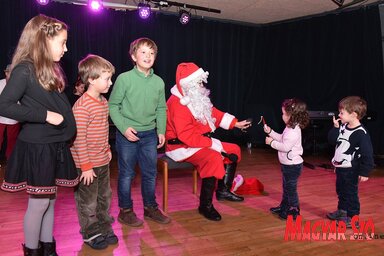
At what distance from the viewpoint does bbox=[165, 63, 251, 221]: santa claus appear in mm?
2770

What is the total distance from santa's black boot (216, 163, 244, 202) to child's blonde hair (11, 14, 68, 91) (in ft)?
6.59

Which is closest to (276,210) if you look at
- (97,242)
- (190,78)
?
(190,78)

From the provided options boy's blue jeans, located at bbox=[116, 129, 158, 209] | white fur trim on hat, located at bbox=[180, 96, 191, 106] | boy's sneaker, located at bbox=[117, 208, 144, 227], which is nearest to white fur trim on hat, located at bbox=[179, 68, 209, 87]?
white fur trim on hat, located at bbox=[180, 96, 191, 106]

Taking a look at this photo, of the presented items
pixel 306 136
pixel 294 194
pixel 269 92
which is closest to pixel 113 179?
pixel 294 194

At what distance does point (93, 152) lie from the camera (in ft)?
6.81

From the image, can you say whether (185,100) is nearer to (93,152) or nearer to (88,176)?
(93,152)

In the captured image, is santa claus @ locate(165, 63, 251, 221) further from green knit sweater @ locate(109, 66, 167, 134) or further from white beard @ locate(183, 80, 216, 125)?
green knit sweater @ locate(109, 66, 167, 134)

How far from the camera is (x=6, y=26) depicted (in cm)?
508

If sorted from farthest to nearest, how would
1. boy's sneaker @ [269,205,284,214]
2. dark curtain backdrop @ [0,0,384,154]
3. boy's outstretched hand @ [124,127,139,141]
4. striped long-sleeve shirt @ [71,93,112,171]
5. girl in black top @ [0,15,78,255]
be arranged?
dark curtain backdrop @ [0,0,384,154]
boy's sneaker @ [269,205,284,214]
boy's outstretched hand @ [124,127,139,141]
striped long-sleeve shirt @ [71,93,112,171]
girl in black top @ [0,15,78,255]

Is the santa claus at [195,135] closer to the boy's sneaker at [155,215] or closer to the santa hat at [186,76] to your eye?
the santa hat at [186,76]

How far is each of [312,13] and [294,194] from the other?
439cm

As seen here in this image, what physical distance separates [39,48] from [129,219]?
146 centimetres

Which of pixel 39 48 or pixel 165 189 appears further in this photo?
pixel 165 189

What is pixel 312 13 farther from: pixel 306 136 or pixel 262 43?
pixel 306 136
